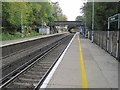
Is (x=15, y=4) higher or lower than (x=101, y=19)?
higher

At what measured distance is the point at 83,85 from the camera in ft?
22.0

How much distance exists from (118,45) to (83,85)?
6.15 metres

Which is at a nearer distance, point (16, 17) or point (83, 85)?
point (83, 85)

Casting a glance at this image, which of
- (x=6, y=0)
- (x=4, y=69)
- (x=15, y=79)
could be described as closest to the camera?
(x=15, y=79)

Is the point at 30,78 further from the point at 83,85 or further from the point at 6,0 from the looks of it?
the point at 6,0

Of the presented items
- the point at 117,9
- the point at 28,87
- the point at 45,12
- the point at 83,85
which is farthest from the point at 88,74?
the point at 45,12

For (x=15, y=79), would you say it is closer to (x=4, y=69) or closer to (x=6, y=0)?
(x=4, y=69)

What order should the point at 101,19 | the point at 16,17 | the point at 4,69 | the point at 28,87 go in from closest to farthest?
the point at 28,87
the point at 4,69
the point at 101,19
the point at 16,17

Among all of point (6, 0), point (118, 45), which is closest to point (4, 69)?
point (118, 45)

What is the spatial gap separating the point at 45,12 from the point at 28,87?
3095 inches

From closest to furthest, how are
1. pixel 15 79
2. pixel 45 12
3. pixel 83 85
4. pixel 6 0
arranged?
pixel 83 85
pixel 15 79
pixel 6 0
pixel 45 12

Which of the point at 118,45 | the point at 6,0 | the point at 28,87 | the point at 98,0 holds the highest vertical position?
the point at 6,0

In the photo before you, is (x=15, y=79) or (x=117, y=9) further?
(x=117, y=9)

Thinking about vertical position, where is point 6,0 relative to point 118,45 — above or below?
above
